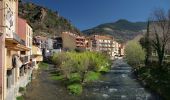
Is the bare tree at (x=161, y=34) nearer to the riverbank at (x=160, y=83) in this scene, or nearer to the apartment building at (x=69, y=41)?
the riverbank at (x=160, y=83)

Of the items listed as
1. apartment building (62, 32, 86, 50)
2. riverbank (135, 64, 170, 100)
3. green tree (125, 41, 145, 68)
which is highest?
apartment building (62, 32, 86, 50)

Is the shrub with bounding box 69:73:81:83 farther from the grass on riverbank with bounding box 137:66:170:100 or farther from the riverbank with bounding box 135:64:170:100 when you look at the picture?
the grass on riverbank with bounding box 137:66:170:100

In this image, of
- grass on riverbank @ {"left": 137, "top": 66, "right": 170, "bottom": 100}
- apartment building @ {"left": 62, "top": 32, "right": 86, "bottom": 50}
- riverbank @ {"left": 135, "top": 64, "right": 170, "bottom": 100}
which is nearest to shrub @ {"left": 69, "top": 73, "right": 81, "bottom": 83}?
riverbank @ {"left": 135, "top": 64, "right": 170, "bottom": 100}

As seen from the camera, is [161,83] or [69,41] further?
[69,41]

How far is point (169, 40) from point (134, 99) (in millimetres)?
33163

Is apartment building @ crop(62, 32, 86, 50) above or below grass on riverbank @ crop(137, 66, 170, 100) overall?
above

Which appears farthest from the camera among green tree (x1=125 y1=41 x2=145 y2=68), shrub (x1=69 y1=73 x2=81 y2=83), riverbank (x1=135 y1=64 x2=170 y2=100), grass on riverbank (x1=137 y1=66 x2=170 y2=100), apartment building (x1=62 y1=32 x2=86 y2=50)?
apartment building (x1=62 y1=32 x2=86 y2=50)

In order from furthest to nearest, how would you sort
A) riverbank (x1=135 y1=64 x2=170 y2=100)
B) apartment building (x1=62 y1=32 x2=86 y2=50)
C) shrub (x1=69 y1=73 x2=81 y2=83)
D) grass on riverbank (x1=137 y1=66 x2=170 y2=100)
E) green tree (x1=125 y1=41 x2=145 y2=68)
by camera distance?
1. apartment building (x1=62 y1=32 x2=86 y2=50)
2. green tree (x1=125 y1=41 x2=145 y2=68)
3. shrub (x1=69 y1=73 x2=81 y2=83)
4. grass on riverbank (x1=137 y1=66 x2=170 y2=100)
5. riverbank (x1=135 y1=64 x2=170 y2=100)

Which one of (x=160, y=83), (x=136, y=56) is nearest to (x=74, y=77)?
(x=160, y=83)

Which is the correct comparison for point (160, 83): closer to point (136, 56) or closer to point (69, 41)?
point (136, 56)

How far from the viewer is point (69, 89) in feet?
176

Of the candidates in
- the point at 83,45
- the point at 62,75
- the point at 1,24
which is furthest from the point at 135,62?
the point at 83,45

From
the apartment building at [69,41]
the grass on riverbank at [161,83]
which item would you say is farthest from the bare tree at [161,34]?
the apartment building at [69,41]

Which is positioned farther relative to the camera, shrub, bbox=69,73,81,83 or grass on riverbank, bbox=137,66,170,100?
shrub, bbox=69,73,81,83
